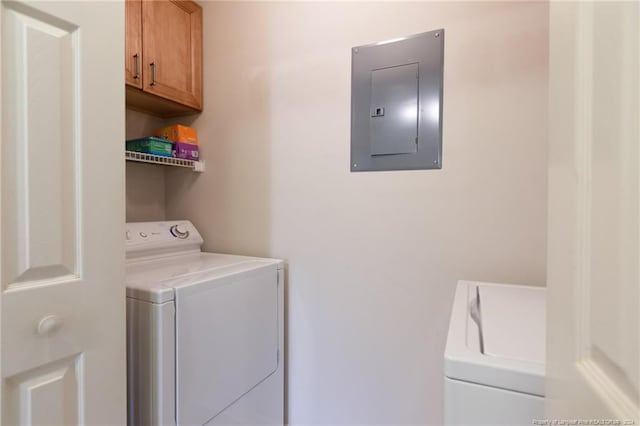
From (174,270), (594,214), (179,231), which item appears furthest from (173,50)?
(594,214)

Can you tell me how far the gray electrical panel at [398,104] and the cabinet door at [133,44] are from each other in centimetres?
105

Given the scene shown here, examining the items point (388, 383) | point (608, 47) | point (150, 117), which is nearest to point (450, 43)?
point (608, 47)

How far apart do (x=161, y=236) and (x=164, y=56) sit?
955mm

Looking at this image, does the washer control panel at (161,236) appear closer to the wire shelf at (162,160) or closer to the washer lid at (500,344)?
the wire shelf at (162,160)

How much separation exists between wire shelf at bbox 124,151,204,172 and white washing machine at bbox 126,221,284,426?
336 millimetres

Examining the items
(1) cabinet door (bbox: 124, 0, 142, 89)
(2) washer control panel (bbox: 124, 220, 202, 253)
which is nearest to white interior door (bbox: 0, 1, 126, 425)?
(2) washer control panel (bbox: 124, 220, 202, 253)

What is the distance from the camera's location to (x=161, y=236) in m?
1.64

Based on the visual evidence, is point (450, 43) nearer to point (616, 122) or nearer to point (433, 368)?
point (616, 122)

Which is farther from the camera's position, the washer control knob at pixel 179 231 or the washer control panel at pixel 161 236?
the washer control knob at pixel 179 231

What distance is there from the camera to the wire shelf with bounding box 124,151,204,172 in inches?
60.2

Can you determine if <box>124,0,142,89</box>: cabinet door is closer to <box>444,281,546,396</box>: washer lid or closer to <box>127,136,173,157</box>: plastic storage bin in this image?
<box>127,136,173,157</box>: plastic storage bin

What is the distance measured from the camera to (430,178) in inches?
54.5

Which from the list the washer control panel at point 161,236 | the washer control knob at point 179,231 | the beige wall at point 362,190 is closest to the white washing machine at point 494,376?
the beige wall at point 362,190

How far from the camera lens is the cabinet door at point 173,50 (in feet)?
5.08
